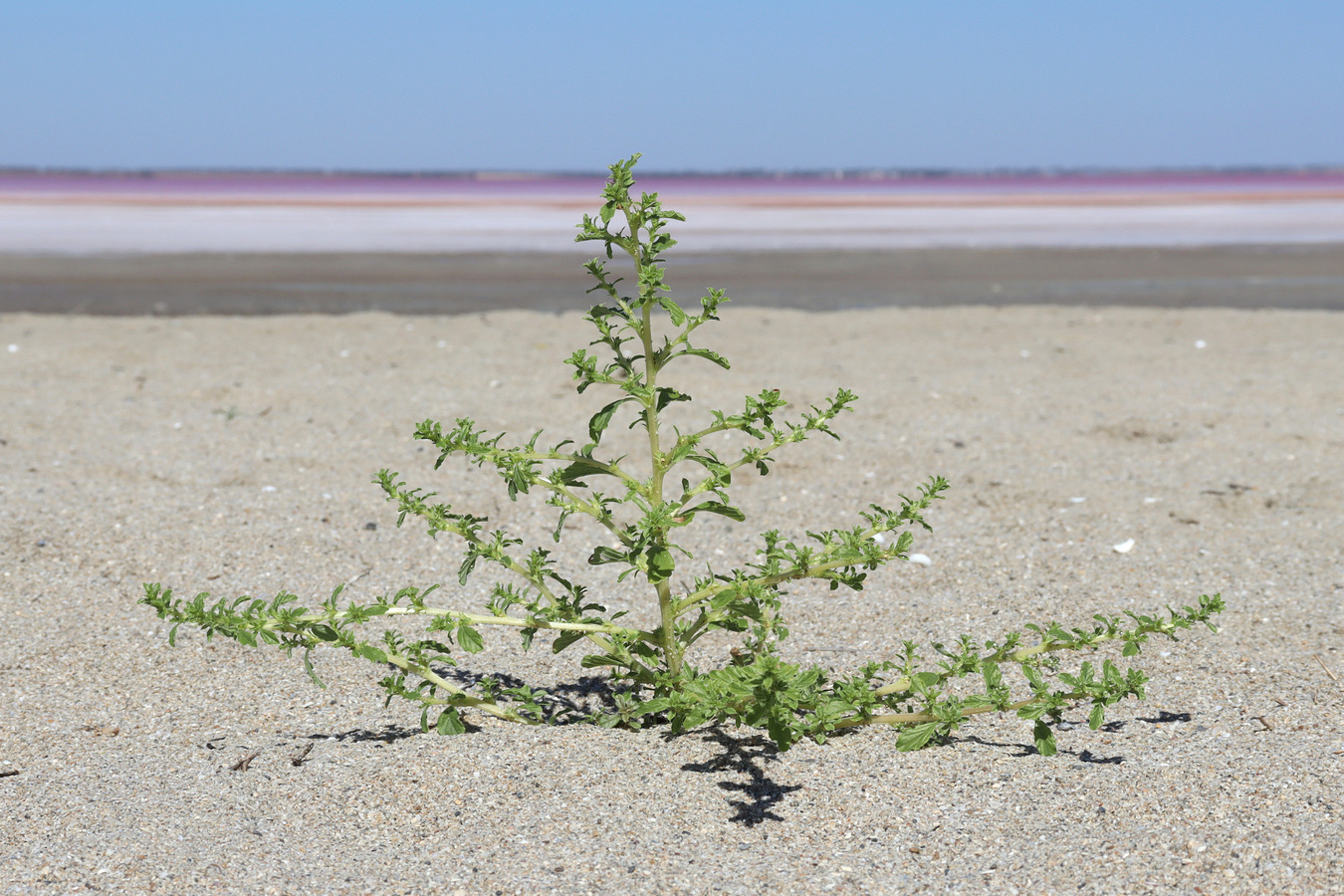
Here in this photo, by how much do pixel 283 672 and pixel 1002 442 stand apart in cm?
369

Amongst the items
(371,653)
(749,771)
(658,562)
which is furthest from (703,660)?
(371,653)

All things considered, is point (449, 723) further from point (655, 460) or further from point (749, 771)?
point (655, 460)

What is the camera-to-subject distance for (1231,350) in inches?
323

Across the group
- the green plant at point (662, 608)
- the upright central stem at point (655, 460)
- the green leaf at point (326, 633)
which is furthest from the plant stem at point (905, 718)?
the green leaf at point (326, 633)

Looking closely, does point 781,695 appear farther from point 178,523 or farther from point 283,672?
point 178,523

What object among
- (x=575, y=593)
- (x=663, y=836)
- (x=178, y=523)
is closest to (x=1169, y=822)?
(x=663, y=836)

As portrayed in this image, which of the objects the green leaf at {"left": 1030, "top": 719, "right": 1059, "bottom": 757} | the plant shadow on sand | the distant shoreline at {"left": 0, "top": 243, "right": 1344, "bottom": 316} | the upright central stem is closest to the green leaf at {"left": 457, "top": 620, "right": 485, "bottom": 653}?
the upright central stem

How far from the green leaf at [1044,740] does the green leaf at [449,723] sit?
128 cm

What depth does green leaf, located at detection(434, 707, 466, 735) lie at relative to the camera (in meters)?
2.62

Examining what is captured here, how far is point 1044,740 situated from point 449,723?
132cm

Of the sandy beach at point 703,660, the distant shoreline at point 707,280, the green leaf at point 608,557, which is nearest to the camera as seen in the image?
the sandy beach at point 703,660

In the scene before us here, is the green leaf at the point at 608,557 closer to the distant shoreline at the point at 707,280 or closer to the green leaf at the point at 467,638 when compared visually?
the green leaf at the point at 467,638

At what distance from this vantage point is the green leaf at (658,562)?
7.50 ft

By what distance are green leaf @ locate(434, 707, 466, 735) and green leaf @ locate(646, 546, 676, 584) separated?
2.13ft
